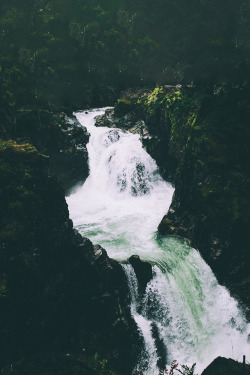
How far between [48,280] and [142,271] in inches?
165

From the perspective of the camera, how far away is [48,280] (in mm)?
10430

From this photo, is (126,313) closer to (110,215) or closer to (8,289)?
(8,289)

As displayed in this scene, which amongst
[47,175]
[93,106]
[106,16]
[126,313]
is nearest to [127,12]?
[106,16]

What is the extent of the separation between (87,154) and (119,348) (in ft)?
56.1

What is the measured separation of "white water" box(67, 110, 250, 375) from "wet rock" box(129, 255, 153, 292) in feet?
0.73

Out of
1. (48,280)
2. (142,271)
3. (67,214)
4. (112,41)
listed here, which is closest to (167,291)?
(142,271)

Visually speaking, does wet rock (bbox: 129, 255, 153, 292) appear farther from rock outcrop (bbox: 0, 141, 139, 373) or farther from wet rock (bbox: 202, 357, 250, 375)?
wet rock (bbox: 202, 357, 250, 375)

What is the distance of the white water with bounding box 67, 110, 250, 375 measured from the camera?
12.0 meters

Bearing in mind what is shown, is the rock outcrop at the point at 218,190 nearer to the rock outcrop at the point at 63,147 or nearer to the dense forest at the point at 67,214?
the dense forest at the point at 67,214

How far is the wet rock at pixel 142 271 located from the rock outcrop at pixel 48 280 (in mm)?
Answer: 667

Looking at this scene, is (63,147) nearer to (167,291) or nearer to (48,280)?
(48,280)

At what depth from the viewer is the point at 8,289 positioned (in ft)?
29.9

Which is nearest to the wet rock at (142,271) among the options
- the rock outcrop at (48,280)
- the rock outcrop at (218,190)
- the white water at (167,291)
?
the white water at (167,291)

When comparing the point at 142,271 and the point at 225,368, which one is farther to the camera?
the point at 142,271
